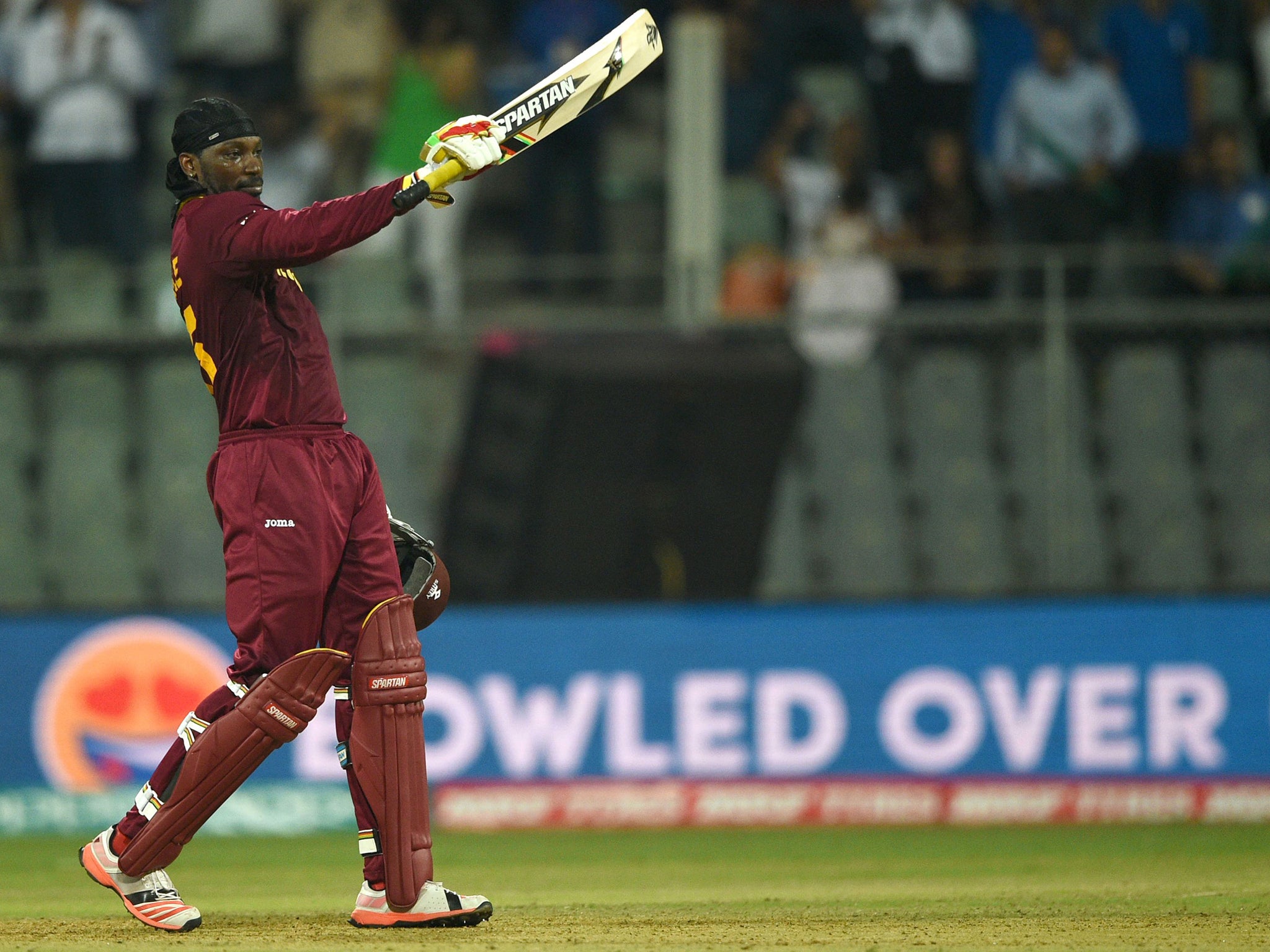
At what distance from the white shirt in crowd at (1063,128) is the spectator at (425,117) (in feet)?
11.3

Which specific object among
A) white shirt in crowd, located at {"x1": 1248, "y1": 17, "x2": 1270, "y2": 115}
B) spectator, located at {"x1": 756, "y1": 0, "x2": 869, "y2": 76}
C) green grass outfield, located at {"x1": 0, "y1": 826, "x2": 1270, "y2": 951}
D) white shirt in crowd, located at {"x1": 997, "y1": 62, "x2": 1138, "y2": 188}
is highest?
spectator, located at {"x1": 756, "y1": 0, "x2": 869, "y2": 76}

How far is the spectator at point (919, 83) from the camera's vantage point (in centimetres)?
1188

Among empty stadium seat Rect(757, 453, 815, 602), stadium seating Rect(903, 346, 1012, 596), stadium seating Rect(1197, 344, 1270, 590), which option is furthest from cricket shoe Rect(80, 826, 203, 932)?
stadium seating Rect(1197, 344, 1270, 590)

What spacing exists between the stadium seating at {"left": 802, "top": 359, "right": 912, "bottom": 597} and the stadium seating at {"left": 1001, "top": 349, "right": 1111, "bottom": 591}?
0.68m

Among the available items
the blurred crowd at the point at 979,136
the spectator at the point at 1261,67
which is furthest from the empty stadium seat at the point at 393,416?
the spectator at the point at 1261,67

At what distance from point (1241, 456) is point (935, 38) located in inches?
138

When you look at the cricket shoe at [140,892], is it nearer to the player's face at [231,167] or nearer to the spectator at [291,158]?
the player's face at [231,167]

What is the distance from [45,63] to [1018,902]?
8645 mm

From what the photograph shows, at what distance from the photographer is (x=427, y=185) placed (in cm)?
480

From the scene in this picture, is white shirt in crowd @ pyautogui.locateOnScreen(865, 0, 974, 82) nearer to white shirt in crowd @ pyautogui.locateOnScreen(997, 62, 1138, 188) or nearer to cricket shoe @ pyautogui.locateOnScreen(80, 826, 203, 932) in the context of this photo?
white shirt in crowd @ pyautogui.locateOnScreen(997, 62, 1138, 188)

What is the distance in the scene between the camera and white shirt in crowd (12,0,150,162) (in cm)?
1160

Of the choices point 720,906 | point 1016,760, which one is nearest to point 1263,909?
point 720,906

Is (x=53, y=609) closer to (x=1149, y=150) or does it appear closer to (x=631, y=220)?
(x=631, y=220)

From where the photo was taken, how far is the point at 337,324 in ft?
33.8
